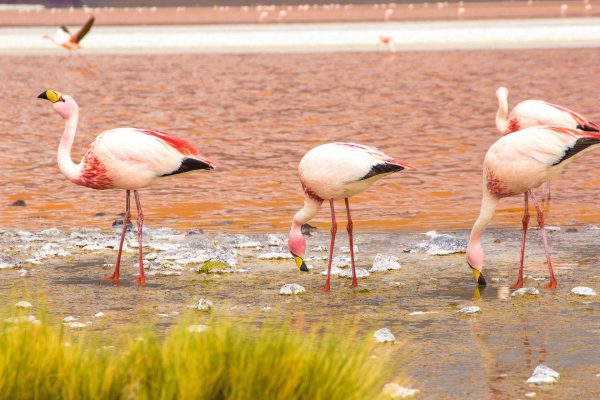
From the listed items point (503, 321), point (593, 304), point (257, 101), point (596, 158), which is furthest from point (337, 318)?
point (257, 101)

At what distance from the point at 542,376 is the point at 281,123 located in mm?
15389

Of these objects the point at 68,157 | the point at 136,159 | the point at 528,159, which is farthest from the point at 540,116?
the point at 68,157

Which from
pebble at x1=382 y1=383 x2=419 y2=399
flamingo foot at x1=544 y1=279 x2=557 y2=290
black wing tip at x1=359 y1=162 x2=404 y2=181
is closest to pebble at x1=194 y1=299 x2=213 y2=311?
black wing tip at x1=359 y1=162 x2=404 y2=181

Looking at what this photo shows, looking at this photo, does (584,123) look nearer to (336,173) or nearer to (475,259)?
(475,259)

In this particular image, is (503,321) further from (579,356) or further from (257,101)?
(257,101)

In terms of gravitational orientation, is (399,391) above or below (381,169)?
below

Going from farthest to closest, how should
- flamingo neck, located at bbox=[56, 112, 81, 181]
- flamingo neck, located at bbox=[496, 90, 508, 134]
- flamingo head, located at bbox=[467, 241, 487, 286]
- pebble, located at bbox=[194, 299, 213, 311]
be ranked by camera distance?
flamingo neck, located at bbox=[496, 90, 508, 134]
flamingo neck, located at bbox=[56, 112, 81, 181]
flamingo head, located at bbox=[467, 241, 487, 286]
pebble, located at bbox=[194, 299, 213, 311]

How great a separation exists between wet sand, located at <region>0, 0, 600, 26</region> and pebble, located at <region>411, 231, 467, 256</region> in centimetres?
5465

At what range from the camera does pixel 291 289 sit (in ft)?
30.9

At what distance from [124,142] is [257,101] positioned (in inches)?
600

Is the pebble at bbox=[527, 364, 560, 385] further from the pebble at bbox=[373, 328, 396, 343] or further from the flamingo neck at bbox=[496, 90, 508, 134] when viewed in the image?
the flamingo neck at bbox=[496, 90, 508, 134]

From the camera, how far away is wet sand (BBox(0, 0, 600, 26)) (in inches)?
2687

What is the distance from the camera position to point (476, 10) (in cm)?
7662

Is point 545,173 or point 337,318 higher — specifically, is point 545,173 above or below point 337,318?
above
